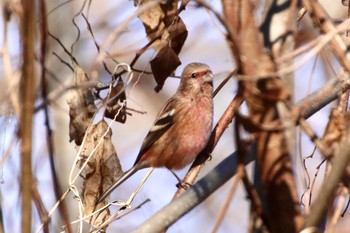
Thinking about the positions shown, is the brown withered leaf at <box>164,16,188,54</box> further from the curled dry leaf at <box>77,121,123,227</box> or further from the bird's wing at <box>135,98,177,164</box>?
the bird's wing at <box>135,98,177,164</box>

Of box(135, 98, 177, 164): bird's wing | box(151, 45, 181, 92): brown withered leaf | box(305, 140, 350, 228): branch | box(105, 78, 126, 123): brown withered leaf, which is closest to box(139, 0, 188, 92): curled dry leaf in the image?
box(151, 45, 181, 92): brown withered leaf

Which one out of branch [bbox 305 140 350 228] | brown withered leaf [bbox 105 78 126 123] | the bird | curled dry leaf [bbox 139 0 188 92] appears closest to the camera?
branch [bbox 305 140 350 228]

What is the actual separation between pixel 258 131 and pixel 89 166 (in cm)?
166

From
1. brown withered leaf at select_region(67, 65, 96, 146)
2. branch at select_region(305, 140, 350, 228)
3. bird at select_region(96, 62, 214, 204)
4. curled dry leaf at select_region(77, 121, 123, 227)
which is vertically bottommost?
branch at select_region(305, 140, 350, 228)

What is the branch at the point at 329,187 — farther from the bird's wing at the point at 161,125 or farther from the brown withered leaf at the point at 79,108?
the bird's wing at the point at 161,125

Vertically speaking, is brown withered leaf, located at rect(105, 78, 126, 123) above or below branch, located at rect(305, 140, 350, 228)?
above

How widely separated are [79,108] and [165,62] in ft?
1.46

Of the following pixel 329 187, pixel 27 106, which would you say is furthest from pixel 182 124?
pixel 27 106

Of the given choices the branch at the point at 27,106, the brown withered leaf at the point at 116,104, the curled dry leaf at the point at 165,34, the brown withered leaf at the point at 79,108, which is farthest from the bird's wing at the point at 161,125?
the branch at the point at 27,106

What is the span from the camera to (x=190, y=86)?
4590mm

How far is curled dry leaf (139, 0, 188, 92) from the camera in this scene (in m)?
3.06

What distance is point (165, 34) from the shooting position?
315 cm

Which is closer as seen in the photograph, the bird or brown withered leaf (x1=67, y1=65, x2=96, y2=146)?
brown withered leaf (x1=67, y1=65, x2=96, y2=146)

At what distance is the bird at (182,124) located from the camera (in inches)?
176
